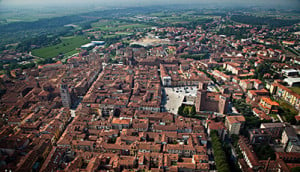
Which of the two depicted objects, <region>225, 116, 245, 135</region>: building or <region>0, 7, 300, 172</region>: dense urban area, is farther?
<region>225, 116, 245, 135</region>: building

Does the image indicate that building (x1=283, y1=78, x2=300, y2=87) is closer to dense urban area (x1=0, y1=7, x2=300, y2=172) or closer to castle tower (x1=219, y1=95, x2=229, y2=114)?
dense urban area (x1=0, y1=7, x2=300, y2=172)

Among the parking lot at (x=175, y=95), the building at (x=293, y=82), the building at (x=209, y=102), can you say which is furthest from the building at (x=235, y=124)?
the building at (x=293, y=82)

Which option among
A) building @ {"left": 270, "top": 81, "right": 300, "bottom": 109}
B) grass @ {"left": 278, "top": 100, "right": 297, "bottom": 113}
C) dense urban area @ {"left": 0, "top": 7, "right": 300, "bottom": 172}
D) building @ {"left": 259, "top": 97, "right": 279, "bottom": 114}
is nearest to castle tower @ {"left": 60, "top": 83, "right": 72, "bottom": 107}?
dense urban area @ {"left": 0, "top": 7, "right": 300, "bottom": 172}

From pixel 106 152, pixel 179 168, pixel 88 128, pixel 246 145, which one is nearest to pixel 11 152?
pixel 88 128

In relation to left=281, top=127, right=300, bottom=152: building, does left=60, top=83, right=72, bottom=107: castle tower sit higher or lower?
higher

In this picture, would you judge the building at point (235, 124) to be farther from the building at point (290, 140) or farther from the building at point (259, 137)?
the building at point (290, 140)
